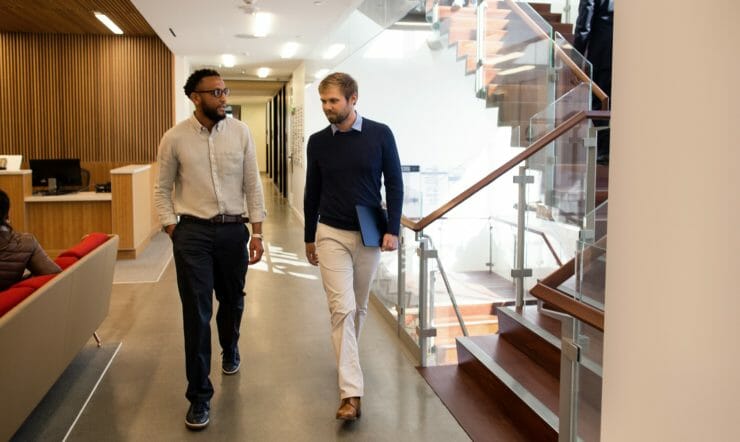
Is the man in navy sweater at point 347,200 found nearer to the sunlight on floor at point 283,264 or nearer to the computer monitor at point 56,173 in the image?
the sunlight on floor at point 283,264

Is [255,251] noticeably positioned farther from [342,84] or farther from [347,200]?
[342,84]

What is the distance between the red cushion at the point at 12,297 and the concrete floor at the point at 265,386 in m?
→ 0.71

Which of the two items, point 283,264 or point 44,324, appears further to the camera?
point 283,264

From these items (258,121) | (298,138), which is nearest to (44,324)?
(298,138)

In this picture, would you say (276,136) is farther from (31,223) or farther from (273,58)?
(31,223)

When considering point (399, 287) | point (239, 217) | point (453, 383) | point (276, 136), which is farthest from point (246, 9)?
point (276, 136)

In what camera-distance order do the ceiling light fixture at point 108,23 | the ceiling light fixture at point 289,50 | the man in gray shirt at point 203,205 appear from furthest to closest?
the ceiling light fixture at point 289,50, the ceiling light fixture at point 108,23, the man in gray shirt at point 203,205

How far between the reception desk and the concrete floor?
2185 mm

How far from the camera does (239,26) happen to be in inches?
349

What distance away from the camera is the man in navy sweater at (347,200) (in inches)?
131

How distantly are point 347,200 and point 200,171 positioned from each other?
0.75 metres

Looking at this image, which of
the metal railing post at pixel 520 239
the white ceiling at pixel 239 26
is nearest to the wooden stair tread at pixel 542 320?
the metal railing post at pixel 520 239

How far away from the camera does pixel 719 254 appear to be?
4.21 feet

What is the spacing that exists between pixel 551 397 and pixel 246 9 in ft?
19.4
